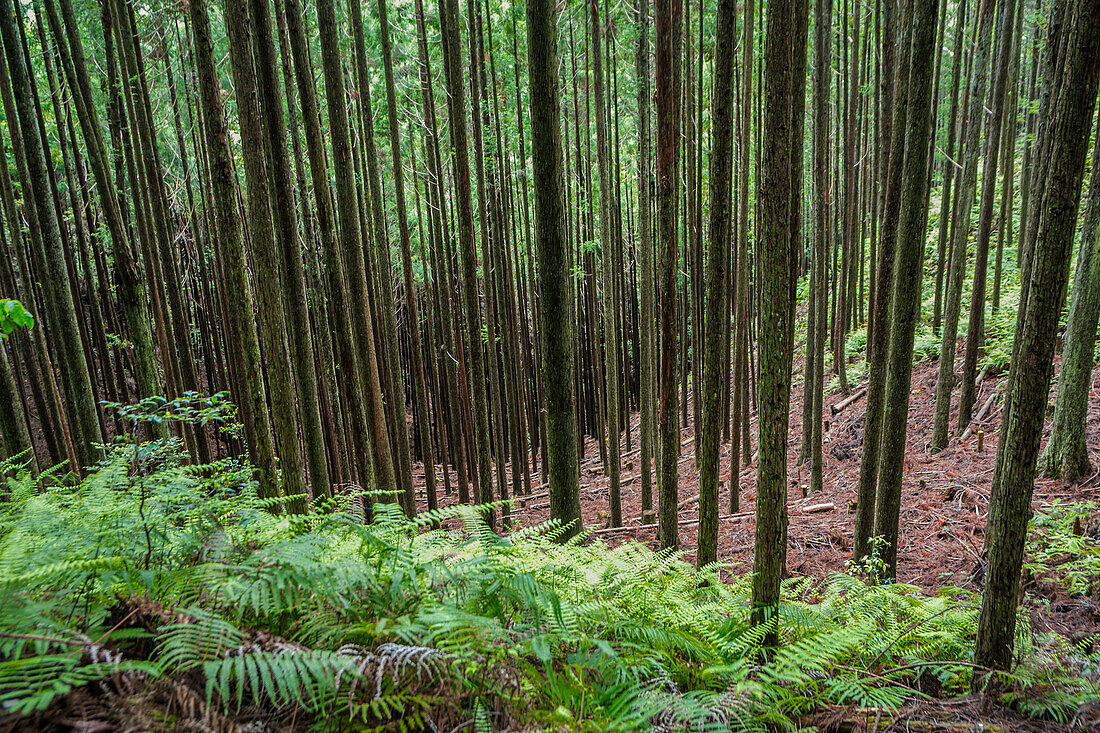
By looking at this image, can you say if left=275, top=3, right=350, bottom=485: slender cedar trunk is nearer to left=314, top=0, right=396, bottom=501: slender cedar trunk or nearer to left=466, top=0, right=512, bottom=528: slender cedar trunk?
left=314, top=0, right=396, bottom=501: slender cedar trunk

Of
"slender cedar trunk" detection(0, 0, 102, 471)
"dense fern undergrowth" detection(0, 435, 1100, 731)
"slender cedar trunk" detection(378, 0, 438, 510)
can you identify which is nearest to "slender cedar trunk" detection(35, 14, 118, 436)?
"slender cedar trunk" detection(0, 0, 102, 471)

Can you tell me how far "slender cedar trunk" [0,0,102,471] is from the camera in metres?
5.23

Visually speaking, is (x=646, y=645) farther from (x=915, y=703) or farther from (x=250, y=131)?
(x=250, y=131)

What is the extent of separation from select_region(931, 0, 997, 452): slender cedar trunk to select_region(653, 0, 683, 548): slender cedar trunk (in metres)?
3.81

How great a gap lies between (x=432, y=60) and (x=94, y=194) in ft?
28.9

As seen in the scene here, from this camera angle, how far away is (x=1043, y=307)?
1537mm

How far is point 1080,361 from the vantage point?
4219mm

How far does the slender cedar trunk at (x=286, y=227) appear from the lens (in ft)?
11.2

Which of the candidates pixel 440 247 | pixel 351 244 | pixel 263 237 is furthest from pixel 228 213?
pixel 440 247

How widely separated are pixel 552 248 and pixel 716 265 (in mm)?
1001

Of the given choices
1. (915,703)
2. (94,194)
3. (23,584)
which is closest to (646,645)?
(915,703)

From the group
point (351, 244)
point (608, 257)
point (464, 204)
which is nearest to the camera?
point (351, 244)

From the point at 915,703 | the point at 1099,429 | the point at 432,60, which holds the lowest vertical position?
the point at 1099,429

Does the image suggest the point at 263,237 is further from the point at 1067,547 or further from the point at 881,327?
the point at 1067,547
